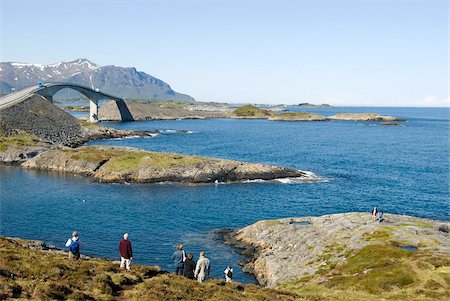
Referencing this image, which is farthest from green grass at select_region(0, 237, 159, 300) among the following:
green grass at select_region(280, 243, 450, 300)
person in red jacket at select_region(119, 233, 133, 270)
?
green grass at select_region(280, 243, 450, 300)

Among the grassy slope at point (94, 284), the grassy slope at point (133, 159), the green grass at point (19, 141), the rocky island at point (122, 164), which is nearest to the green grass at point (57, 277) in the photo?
the grassy slope at point (94, 284)

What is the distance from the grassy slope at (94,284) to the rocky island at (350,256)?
850cm

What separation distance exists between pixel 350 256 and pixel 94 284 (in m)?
28.5

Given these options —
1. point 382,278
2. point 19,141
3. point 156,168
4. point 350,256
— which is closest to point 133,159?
point 156,168

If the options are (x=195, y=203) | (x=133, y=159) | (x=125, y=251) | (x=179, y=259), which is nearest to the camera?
(x=179, y=259)

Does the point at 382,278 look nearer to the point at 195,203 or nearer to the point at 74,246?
the point at 74,246

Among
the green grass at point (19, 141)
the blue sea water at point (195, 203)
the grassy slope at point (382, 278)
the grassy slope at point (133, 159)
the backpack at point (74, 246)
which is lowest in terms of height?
the blue sea water at point (195, 203)

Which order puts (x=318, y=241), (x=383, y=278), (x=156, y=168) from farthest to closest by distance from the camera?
(x=156, y=168) < (x=318, y=241) < (x=383, y=278)

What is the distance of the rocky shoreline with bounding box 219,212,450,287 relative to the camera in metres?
44.6

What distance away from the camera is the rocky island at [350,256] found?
1380 inches

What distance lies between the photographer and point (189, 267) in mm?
27953

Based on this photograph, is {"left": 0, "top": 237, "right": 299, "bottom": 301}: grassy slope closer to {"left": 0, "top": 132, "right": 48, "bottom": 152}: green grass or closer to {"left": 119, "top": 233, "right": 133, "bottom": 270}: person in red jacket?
{"left": 119, "top": 233, "right": 133, "bottom": 270}: person in red jacket

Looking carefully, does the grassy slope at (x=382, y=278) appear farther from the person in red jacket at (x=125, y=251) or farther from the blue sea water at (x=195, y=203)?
the person in red jacket at (x=125, y=251)

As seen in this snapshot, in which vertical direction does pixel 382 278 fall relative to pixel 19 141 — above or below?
below
